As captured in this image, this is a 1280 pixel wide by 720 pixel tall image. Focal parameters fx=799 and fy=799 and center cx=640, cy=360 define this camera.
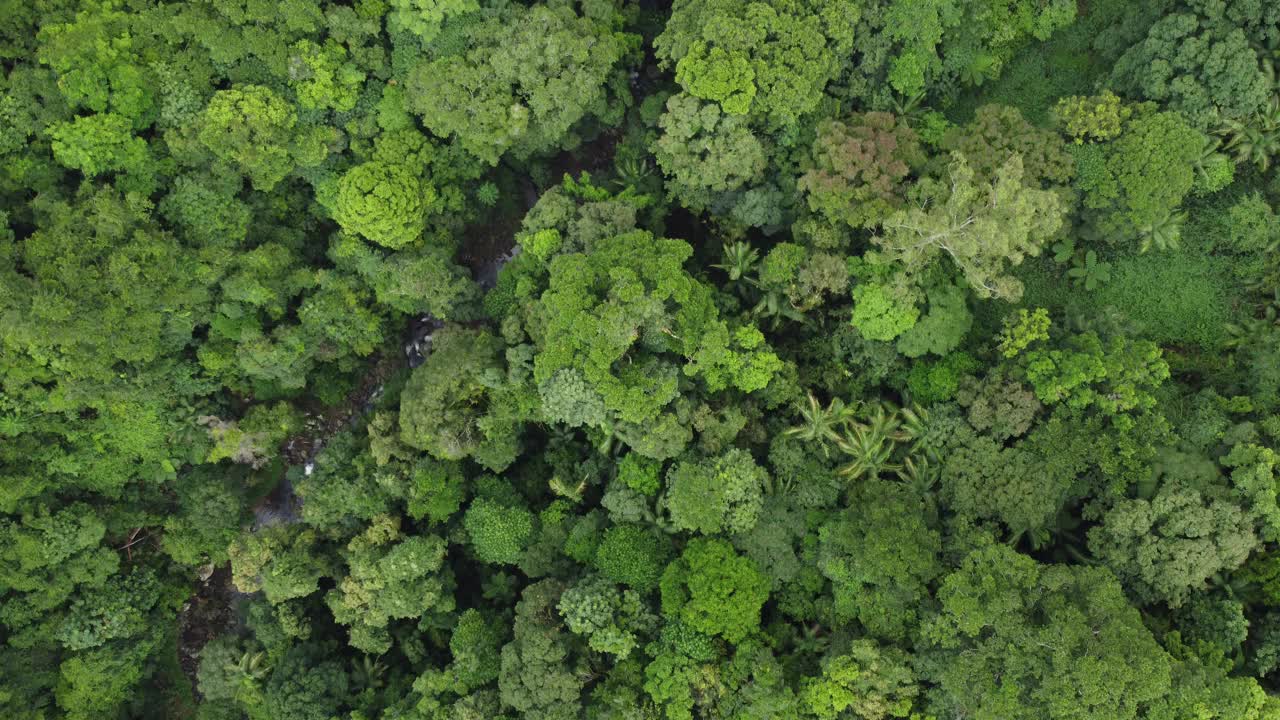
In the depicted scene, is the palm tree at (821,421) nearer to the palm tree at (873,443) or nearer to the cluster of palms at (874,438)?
the cluster of palms at (874,438)

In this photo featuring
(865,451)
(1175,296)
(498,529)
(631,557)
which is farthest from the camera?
(1175,296)

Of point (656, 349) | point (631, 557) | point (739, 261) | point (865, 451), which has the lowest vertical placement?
point (631, 557)

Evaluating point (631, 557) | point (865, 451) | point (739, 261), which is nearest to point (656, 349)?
point (739, 261)

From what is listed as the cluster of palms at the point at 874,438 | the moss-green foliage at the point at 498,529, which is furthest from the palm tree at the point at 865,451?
the moss-green foliage at the point at 498,529

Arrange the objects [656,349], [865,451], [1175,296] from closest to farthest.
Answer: [656,349] → [865,451] → [1175,296]

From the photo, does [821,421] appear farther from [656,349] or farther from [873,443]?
[656,349]

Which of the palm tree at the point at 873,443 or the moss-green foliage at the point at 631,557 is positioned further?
the palm tree at the point at 873,443

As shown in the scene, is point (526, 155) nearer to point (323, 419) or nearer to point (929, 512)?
point (323, 419)

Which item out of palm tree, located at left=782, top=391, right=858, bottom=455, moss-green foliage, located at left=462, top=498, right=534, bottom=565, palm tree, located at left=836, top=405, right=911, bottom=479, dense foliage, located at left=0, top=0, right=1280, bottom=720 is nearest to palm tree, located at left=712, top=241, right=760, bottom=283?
dense foliage, located at left=0, top=0, right=1280, bottom=720

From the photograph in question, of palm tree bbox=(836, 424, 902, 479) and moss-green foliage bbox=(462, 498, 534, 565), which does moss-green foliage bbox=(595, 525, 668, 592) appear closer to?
moss-green foliage bbox=(462, 498, 534, 565)
